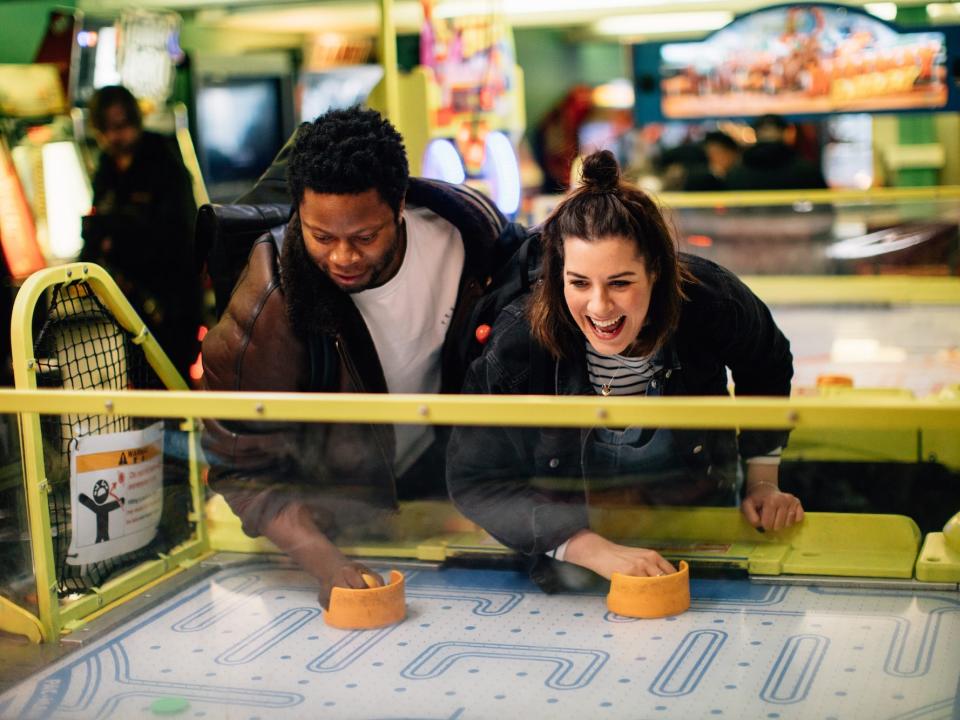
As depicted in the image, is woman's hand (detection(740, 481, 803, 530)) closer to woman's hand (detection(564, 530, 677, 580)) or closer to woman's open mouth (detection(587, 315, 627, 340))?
woman's hand (detection(564, 530, 677, 580))

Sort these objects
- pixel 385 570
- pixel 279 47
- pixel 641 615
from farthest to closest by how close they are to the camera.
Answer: pixel 279 47 → pixel 385 570 → pixel 641 615

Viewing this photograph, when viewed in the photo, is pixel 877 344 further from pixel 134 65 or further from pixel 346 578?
pixel 134 65

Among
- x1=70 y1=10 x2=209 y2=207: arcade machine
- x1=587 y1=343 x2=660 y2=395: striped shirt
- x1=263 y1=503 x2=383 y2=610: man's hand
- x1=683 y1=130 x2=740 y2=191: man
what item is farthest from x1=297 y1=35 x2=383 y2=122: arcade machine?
x1=263 y1=503 x2=383 y2=610: man's hand

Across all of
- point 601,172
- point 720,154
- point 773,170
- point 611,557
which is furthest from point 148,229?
point 720,154

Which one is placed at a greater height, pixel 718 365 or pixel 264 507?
pixel 718 365

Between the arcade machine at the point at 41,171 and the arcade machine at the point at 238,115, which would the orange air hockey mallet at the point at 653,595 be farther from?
the arcade machine at the point at 238,115

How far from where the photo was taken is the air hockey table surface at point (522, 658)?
1.66m

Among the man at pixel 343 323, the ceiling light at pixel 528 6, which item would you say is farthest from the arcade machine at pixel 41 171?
the man at pixel 343 323

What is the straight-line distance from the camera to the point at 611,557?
1852 mm

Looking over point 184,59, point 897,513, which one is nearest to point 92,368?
point 897,513

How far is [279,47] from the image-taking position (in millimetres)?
7734

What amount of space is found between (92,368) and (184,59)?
468 cm

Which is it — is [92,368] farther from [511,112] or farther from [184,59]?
[184,59]

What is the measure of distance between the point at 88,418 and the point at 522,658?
910 millimetres
